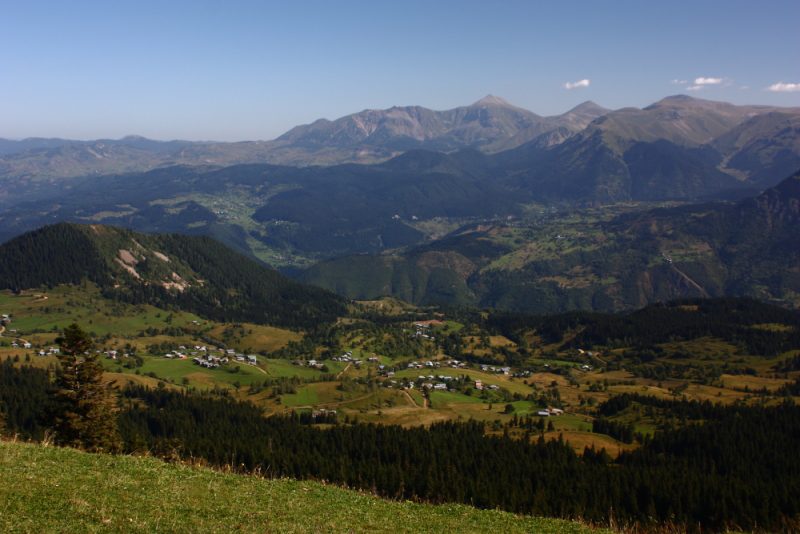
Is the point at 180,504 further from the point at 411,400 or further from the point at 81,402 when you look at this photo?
the point at 411,400

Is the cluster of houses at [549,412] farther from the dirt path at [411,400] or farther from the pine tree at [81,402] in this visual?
the pine tree at [81,402]

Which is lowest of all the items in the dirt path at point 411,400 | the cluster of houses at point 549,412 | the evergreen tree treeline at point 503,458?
the cluster of houses at point 549,412

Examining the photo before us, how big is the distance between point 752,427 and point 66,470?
165318 mm

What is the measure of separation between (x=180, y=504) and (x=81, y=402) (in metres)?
30.7

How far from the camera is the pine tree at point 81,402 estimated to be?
53.0m

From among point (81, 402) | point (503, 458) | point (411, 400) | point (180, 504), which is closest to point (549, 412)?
point (411, 400)

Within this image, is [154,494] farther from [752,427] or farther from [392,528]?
[752,427]

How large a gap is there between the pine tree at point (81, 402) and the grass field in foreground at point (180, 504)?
19.3 meters

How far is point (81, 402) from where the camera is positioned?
53.8 metres

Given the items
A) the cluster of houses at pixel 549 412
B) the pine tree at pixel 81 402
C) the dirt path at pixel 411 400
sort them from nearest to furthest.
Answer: the pine tree at pixel 81 402 → the cluster of houses at pixel 549 412 → the dirt path at pixel 411 400

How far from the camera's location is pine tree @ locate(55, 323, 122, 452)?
2085 inches

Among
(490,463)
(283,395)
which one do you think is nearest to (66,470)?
(490,463)

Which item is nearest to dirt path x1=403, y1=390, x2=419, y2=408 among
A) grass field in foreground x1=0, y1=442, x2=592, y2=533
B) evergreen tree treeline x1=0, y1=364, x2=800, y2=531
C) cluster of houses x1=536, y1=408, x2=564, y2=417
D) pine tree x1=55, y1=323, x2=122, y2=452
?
evergreen tree treeline x1=0, y1=364, x2=800, y2=531

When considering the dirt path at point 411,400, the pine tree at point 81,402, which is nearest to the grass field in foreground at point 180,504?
the pine tree at point 81,402
